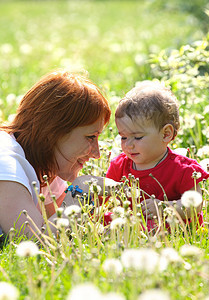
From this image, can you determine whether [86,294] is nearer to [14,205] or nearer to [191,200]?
Answer: [191,200]

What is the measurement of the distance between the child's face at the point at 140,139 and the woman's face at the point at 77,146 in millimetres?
156

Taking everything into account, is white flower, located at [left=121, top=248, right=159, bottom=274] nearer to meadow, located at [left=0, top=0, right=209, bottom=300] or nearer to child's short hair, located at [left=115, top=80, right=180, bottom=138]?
meadow, located at [left=0, top=0, right=209, bottom=300]

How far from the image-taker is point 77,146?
2842mm

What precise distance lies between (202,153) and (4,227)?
1370 millimetres

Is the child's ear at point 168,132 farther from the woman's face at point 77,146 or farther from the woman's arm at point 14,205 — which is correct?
the woman's arm at point 14,205

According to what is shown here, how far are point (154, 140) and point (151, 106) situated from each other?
19cm

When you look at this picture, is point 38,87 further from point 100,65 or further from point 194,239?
point 100,65

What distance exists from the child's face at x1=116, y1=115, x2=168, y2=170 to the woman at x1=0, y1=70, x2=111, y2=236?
0.56 feet

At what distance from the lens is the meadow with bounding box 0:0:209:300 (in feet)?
5.82

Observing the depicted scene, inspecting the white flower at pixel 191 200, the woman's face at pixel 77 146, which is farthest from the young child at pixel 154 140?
the white flower at pixel 191 200

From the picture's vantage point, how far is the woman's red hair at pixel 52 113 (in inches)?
111

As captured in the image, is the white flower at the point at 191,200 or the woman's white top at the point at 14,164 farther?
the woman's white top at the point at 14,164

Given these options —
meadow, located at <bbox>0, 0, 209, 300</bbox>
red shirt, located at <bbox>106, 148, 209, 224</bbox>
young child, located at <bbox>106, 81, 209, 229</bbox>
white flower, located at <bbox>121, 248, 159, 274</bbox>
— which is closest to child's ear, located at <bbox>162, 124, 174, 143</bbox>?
young child, located at <bbox>106, 81, 209, 229</bbox>

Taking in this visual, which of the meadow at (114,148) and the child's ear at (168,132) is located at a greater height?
the child's ear at (168,132)
